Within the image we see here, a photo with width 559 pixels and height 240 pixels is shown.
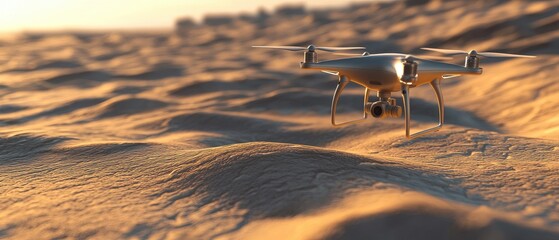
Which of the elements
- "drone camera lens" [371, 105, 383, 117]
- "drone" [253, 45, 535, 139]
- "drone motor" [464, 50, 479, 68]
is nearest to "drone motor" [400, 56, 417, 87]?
"drone" [253, 45, 535, 139]

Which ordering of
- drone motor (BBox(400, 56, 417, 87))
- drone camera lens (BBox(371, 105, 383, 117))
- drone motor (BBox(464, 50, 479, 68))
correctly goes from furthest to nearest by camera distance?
drone motor (BBox(464, 50, 479, 68)) → drone camera lens (BBox(371, 105, 383, 117)) → drone motor (BBox(400, 56, 417, 87))

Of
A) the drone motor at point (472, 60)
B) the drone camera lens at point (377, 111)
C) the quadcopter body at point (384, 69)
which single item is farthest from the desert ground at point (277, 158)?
the drone motor at point (472, 60)

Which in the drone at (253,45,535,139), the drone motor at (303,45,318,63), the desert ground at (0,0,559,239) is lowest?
the desert ground at (0,0,559,239)

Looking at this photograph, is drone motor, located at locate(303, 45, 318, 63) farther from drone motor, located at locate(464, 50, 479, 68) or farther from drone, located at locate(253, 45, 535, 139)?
drone motor, located at locate(464, 50, 479, 68)

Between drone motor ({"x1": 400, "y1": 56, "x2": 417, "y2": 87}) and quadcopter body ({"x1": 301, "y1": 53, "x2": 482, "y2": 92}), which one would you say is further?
quadcopter body ({"x1": 301, "y1": 53, "x2": 482, "y2": 92})

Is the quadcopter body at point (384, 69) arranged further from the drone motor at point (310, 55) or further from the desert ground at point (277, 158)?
the desert ground at point (277, 158)

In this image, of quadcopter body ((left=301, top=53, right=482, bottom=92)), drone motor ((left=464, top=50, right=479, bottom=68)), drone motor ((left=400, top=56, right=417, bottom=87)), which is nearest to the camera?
drone motor ((left=400, top=56, right=417, bottom=87))

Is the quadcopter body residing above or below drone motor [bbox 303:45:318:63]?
below

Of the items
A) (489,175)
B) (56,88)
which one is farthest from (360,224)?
(56,88)
